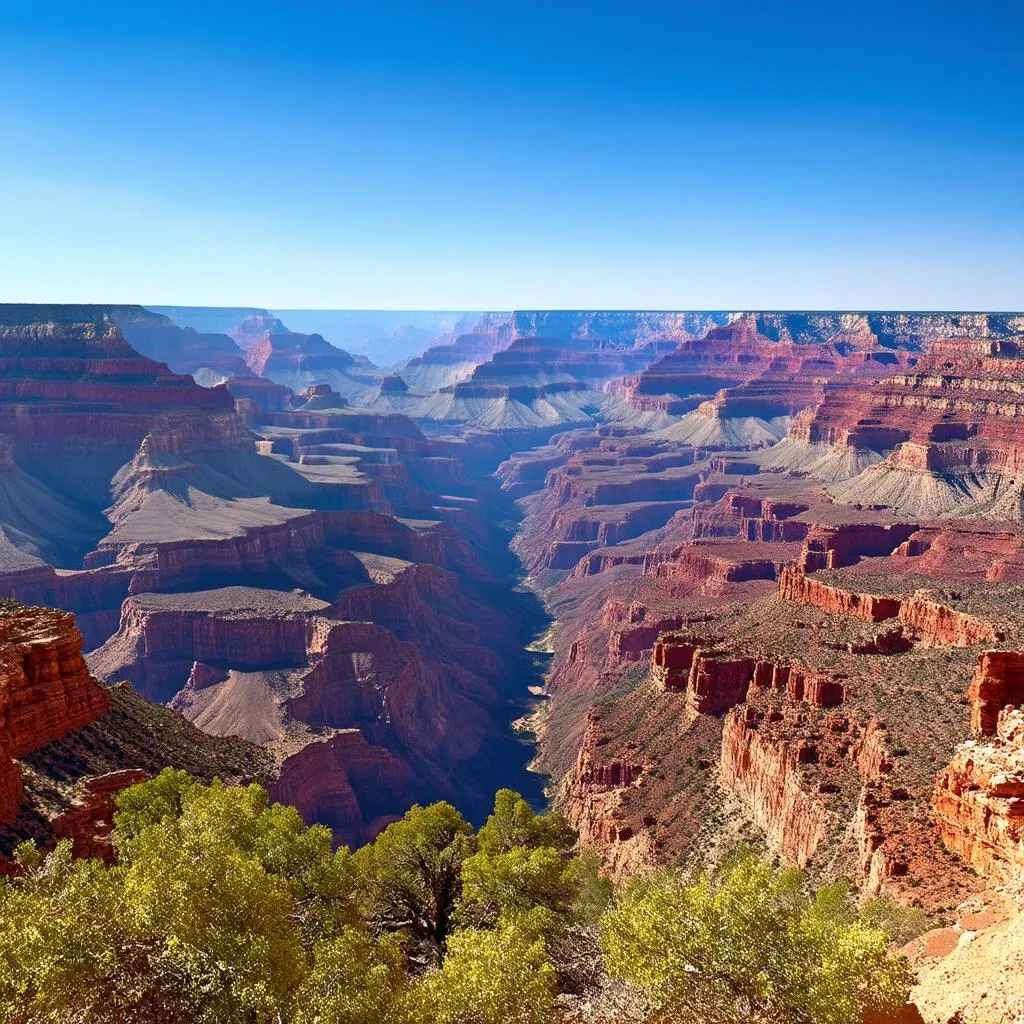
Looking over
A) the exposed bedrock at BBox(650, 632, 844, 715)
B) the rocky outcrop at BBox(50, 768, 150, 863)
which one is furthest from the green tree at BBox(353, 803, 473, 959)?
the exposed bedrock at BBox(650, 632, 844, 715)

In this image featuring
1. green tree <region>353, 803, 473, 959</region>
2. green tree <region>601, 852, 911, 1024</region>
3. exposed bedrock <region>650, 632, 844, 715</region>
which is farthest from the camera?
exposed bedrock <region>650, 632, 844, 715</region>

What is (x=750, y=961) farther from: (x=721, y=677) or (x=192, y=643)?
(x=192, y=643)

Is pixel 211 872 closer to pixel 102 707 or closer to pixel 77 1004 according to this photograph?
pixel 77 1004

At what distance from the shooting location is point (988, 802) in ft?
97.3

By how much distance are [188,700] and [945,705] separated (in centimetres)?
7226

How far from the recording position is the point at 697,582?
117 metres

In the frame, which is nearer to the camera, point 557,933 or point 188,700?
point 557,933

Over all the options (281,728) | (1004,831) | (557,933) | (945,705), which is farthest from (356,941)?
(281,728)

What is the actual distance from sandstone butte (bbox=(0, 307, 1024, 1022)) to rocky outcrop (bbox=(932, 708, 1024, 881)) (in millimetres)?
128

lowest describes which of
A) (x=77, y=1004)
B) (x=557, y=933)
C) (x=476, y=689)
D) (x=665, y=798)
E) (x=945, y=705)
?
(x=476, y=689)

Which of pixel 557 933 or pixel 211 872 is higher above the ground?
pixel 211 872

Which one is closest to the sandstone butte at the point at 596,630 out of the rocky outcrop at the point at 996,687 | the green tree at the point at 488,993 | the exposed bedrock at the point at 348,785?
the rocky outcrop at the point at 996,687

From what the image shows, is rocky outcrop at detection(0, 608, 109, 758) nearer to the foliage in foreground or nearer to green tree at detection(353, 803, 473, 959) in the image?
the foliage in foreground

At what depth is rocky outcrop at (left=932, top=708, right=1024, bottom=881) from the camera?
94.3 ft
